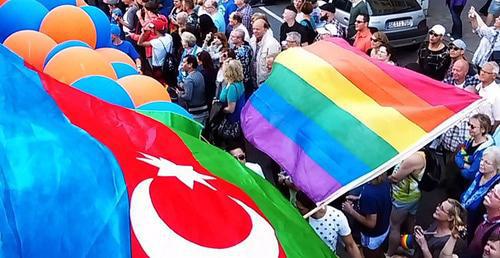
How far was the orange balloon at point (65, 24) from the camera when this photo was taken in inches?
211

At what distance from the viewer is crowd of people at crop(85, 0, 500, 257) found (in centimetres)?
494

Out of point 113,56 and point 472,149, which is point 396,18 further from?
point 113,56

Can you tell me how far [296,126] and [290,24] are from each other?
453 centimetres

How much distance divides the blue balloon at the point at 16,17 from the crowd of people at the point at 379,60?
6.05 ft

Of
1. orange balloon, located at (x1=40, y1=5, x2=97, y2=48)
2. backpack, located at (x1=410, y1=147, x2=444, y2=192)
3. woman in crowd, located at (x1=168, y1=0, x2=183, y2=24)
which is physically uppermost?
orange balloon, located at (x1=40, y1=5, x2=97, y2=48)

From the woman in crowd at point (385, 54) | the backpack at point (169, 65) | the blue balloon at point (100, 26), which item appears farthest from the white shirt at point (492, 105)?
the backpack at point (169, 65)

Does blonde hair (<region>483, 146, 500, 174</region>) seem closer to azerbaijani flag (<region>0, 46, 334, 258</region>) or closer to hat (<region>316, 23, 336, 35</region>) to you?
azerbaijani flag (<region>0, 46, 334, 258</region>)

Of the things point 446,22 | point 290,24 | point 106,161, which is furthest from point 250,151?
point 446,22

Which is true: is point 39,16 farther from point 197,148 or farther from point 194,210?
point 194,210

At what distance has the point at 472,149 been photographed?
6098 millimetres

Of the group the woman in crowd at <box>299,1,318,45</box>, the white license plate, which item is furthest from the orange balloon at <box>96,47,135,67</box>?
the white license plate

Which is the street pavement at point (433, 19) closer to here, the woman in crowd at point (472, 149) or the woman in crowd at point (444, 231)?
the woman in crowd at point (472, 149)

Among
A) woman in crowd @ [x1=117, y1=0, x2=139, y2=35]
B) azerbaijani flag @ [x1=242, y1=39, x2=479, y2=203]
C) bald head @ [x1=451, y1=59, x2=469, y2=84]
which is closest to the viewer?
azerbaijani flag @ [x1=242, y1=39, x2=479, y2=203]

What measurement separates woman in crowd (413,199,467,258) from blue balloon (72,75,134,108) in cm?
218
